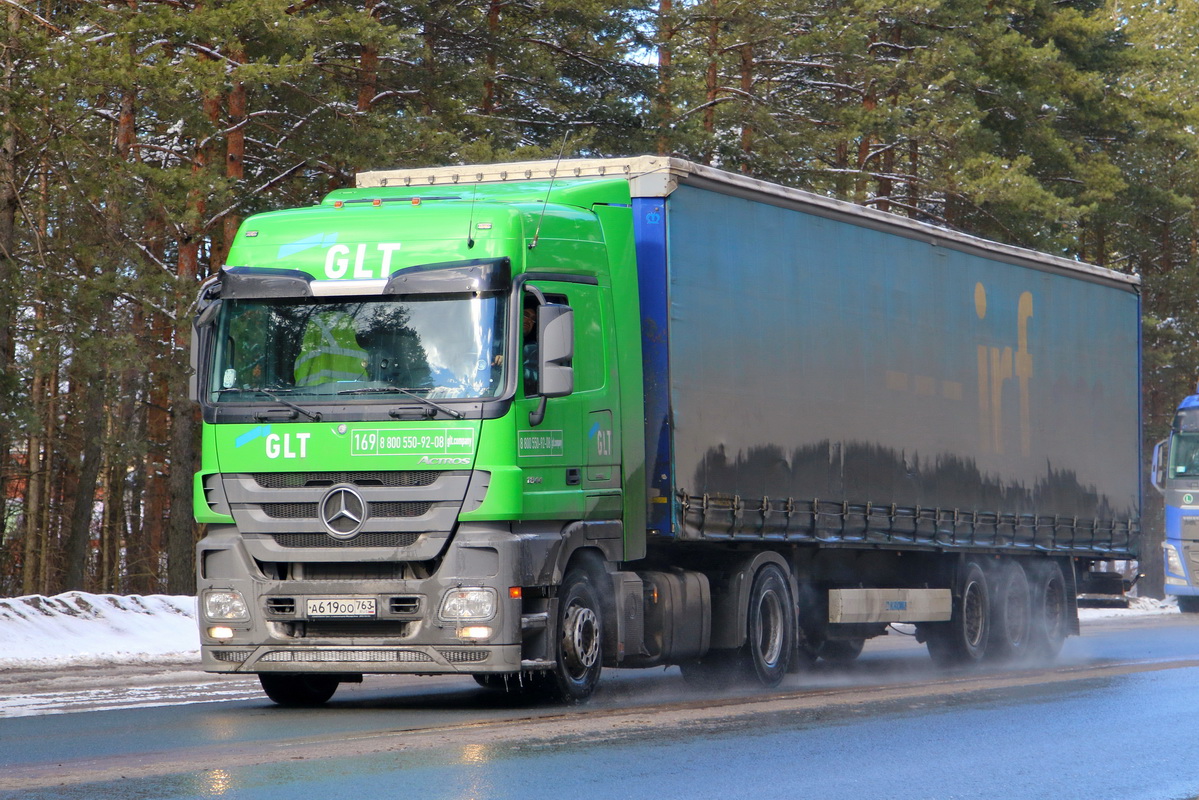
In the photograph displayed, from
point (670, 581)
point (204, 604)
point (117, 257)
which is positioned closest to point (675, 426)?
point (670, 581)

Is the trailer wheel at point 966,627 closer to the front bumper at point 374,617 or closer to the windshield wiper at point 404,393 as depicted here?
the front bumper at point 374,617

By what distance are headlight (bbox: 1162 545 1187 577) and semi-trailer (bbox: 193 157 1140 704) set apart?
16.0m

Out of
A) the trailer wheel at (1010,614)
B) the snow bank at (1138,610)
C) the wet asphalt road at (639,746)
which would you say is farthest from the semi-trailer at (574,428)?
the snow bank at (1138,610)

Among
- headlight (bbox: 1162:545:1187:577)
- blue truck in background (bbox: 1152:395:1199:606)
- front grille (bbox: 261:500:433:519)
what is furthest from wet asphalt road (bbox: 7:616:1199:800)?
headlight (bbox: 1162:545:1187:577)

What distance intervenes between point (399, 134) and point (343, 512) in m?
14.7

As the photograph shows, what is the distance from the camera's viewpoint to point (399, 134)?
981 inches

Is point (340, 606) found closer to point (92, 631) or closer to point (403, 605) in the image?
point (403, 605)

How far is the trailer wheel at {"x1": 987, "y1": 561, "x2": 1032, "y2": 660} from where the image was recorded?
59.0ft

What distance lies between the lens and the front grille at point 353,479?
1090cm

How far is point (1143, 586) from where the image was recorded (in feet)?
153

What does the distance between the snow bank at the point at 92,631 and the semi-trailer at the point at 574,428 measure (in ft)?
14.8

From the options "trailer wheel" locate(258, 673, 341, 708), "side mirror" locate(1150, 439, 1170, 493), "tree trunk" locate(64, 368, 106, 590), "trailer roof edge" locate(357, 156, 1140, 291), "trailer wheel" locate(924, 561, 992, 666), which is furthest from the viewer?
"tree trunk" locate(64, 368, 106, 590)

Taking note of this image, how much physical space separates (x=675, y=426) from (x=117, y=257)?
38.8ft

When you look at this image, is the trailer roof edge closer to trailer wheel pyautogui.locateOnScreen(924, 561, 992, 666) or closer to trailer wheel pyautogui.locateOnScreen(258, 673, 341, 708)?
trailer wheel pyautogui.locateOnScreen(924, 561, 992, 666)
